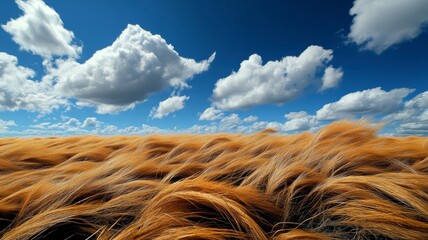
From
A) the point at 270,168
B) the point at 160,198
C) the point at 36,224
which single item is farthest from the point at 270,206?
the point at 36,224

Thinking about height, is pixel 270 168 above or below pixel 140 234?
above

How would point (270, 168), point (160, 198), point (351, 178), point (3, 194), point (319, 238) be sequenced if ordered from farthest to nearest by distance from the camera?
point (270, 168)
point (3, 194)
point (351, 178)
point (160, 198)
point (319, 238)

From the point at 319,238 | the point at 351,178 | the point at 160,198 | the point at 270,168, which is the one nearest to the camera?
the point at 319,238

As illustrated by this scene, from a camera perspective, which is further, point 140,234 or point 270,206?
point 270,206

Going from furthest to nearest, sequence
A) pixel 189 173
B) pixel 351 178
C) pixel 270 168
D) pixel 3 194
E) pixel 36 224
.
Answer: pixel 189 173
pixel 270 168
pixel 3 194
pixel 351 178
pixel 36 224

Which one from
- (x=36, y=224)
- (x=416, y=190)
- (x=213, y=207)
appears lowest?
(x=36, y=224)

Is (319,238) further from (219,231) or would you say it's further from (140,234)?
(140,234)

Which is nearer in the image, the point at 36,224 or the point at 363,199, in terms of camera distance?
the point at 36,224

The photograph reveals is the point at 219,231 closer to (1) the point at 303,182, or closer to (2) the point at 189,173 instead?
(1) the point at 303,182

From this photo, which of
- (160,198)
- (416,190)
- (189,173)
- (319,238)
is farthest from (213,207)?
(416,190)

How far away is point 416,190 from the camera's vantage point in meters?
1.07

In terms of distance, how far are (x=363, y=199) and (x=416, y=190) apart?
0.26m

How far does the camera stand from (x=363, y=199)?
106 centimetres

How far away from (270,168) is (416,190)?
2.31 ft
